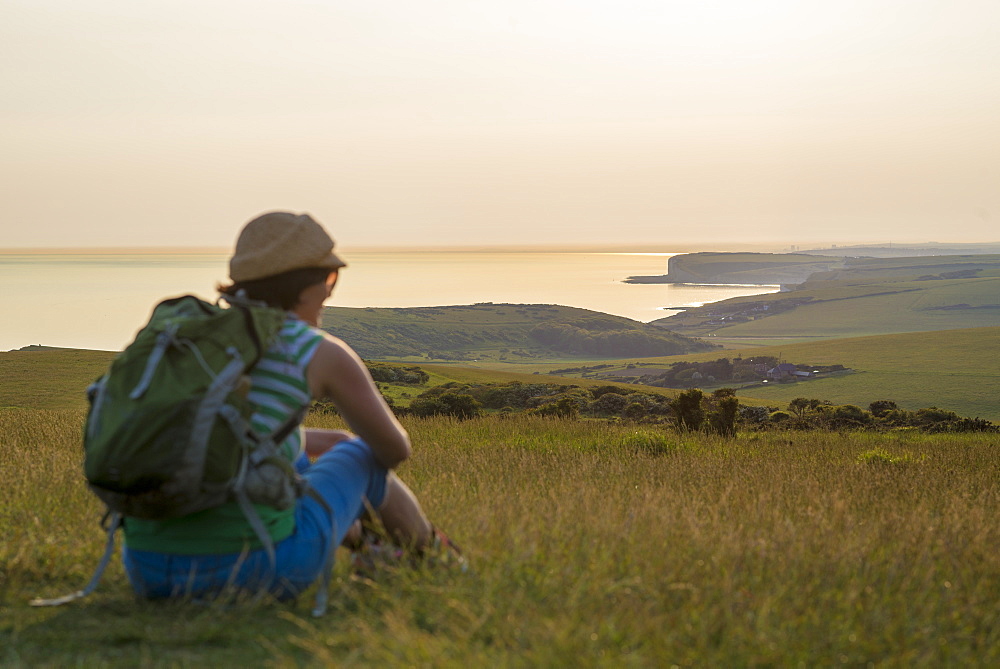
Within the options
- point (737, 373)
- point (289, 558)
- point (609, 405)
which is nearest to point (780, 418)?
point (609, 405)

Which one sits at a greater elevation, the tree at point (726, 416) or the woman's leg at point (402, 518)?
the woman's leg at point (402, 518)

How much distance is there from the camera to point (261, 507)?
3350 mm

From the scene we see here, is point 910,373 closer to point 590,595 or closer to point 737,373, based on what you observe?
point 737,373

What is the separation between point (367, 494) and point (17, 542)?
7.02 ft

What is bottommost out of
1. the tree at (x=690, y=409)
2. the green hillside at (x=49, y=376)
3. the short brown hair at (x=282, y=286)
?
the green hillside at (x=49, y=376)

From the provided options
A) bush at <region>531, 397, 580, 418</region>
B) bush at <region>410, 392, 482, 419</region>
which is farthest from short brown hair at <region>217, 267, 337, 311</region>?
bush at <region>410, 392, 482, 419</region>

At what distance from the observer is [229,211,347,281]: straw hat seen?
11.3 feet

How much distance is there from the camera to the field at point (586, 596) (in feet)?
10.1

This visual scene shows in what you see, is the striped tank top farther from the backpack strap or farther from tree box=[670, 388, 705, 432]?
tree box=[670, 388, 705, 432]

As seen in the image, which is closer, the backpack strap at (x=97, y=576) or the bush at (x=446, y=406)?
the backpack strap at (x=97, y=576)

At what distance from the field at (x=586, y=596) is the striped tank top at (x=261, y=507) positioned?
30 centimetres

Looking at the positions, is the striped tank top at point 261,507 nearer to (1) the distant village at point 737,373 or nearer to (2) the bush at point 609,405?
(2) the bush at point 609,405

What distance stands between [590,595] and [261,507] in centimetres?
142

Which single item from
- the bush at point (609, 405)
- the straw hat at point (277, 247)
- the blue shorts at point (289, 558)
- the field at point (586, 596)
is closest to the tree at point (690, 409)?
the bush at point (609, 405)
